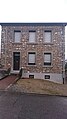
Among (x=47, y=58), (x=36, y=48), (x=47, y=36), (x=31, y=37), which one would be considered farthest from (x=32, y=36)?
(x=47, y=58)

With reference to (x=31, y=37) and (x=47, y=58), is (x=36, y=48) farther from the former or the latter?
(x=47, y=58)

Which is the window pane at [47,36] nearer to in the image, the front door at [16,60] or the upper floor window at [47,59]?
the upper floor window at [47,59]

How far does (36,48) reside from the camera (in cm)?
2689

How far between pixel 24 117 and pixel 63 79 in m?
19.1

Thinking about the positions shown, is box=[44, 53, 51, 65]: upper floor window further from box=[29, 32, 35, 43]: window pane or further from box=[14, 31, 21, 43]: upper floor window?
box=[14, 31, 21, 43]: upper floor window

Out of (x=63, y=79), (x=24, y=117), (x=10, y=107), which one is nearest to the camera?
(x=24, y=117)

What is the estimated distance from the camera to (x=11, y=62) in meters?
27.0

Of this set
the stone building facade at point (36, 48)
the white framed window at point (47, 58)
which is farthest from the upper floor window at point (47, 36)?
the white framed window at point (47, 58)

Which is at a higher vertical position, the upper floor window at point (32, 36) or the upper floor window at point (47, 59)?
the upper floor window at point (32, 36)

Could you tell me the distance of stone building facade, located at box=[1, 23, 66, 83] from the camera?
26.6 metres

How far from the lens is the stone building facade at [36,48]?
2659cm

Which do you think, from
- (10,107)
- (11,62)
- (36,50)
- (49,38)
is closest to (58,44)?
(49,38)

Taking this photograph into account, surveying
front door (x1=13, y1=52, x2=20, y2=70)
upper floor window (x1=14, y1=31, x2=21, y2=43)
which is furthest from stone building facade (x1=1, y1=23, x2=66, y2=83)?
front door (x1=13, y1=52, x2=20, y2=70)

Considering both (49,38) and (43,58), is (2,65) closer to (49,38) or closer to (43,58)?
(43,58)
